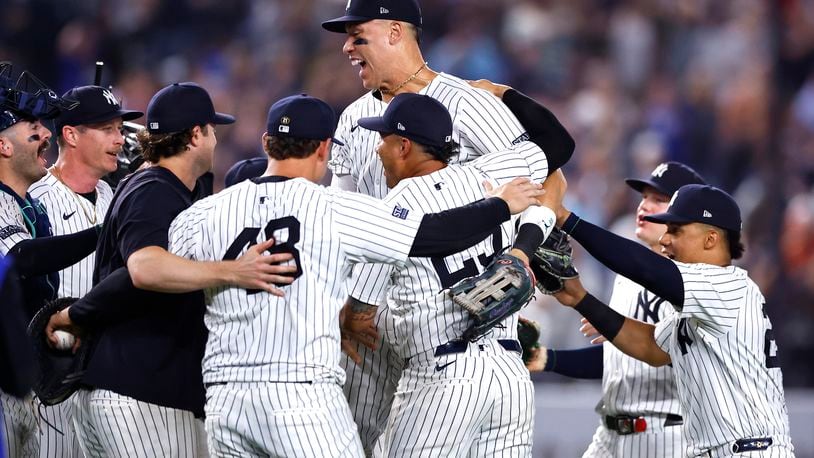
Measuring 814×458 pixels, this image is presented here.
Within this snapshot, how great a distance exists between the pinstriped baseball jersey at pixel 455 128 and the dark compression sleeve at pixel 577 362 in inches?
52.6

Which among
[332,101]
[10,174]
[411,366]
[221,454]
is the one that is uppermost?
[332,101]

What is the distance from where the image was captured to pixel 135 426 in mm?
4184

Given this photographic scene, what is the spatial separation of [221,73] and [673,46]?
13.3 feet

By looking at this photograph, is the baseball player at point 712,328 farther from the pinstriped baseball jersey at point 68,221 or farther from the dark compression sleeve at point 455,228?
the pinstriped baseball jersey at point 68,221

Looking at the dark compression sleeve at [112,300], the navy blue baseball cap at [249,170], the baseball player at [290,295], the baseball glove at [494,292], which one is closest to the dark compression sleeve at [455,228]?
the baseball player at [290,295]

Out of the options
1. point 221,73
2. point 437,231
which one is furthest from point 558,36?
point 437,231

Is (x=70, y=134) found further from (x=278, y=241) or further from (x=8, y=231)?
(x=278, y=241)

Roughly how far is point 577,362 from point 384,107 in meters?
1.70

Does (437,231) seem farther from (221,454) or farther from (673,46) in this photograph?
(673,46)

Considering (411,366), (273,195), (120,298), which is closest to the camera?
(273,195)

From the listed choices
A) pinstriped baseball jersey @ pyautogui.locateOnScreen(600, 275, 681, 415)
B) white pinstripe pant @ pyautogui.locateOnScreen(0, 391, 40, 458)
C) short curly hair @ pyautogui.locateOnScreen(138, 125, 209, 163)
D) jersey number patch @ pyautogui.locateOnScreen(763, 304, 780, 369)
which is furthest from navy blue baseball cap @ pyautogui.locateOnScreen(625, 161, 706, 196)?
white pinstripe pant @ pyautogui.locateOnScreen(0, 391, 40, 458)

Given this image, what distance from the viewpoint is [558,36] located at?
10391 millimetres

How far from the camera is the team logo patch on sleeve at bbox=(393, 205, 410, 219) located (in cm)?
398

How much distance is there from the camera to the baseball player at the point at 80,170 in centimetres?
527
